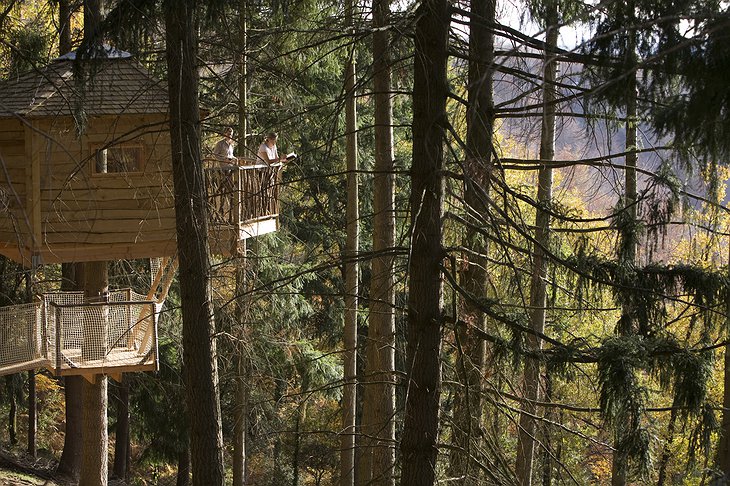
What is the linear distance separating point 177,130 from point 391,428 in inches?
200

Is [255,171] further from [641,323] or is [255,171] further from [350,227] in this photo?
[641,323]

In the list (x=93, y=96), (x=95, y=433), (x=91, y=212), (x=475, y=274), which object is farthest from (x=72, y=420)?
(x=475, y=274)

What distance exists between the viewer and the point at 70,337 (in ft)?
37.6

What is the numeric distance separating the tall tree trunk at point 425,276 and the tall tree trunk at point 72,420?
39.2ft

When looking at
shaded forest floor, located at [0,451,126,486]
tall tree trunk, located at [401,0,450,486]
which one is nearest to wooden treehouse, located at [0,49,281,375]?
shaded forest floor, located at [0,451,126,486]

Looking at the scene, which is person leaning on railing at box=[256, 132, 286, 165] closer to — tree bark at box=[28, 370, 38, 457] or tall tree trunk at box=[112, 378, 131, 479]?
tall tree trunk at box=[112, 378, 131, 479]

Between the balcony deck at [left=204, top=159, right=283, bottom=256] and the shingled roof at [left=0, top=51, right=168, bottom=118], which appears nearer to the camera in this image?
the shingled roof at [left=0, top=51, right=168, bottom=118]

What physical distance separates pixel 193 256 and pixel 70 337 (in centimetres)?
489

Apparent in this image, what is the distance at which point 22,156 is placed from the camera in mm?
11156

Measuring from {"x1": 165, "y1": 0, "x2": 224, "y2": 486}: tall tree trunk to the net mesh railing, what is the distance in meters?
3.81

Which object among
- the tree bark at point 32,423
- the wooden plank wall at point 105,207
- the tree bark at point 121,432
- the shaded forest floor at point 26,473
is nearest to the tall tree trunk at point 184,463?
the tree bark at point 121,432

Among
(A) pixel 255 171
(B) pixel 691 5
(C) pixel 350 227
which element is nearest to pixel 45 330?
(A) pixel 255 171

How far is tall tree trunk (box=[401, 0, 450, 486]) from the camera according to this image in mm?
5672

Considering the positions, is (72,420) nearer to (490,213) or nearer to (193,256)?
(193,256)
